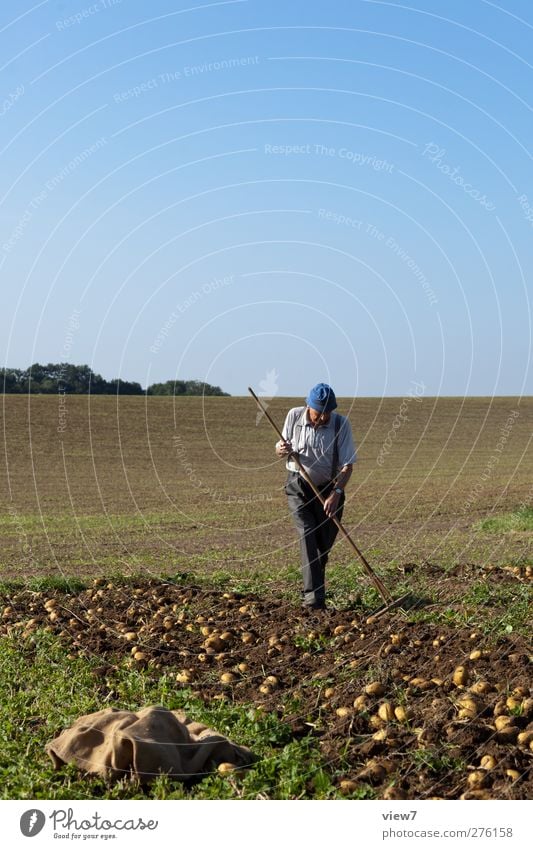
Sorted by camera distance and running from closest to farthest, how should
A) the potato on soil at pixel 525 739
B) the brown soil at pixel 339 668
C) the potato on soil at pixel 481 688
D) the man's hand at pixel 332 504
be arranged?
the brown soil at pixel 339 668 → the potato on soil at pixel 525 739 → the potato on soil at pixel 481 688 → the man's hand at pixel 332 504

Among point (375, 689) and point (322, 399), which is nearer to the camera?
point (375, 689)

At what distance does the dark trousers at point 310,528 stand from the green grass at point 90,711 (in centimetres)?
242

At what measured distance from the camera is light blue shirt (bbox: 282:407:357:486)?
9359mm

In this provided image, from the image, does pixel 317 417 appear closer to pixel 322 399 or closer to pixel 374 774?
pixel 322 399

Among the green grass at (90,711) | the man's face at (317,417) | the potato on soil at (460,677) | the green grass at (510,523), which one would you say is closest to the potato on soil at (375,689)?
the potato on soil at (460,677)

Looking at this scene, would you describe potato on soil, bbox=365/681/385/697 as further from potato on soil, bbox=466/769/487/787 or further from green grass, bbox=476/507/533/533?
green grass, bbox=476/507/533/533

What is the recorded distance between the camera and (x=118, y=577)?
11.1 meters

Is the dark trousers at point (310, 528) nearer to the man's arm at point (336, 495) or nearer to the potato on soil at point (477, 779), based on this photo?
the man's arm at point (336, 495)

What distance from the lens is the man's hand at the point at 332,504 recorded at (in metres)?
8.96

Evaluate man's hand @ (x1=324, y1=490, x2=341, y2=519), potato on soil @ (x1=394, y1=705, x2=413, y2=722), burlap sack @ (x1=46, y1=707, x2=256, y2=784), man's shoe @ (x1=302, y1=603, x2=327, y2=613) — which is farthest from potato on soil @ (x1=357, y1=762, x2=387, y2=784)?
man's shoe @ (x1=302, y1=603, x2=327, y2=613)

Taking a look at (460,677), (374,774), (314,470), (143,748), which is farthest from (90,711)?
(314,470)

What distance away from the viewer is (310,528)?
9.44 meters

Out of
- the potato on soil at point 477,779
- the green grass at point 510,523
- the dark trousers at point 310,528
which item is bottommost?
the potato on soil at point 477,779

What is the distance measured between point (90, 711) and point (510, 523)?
36.6ft
